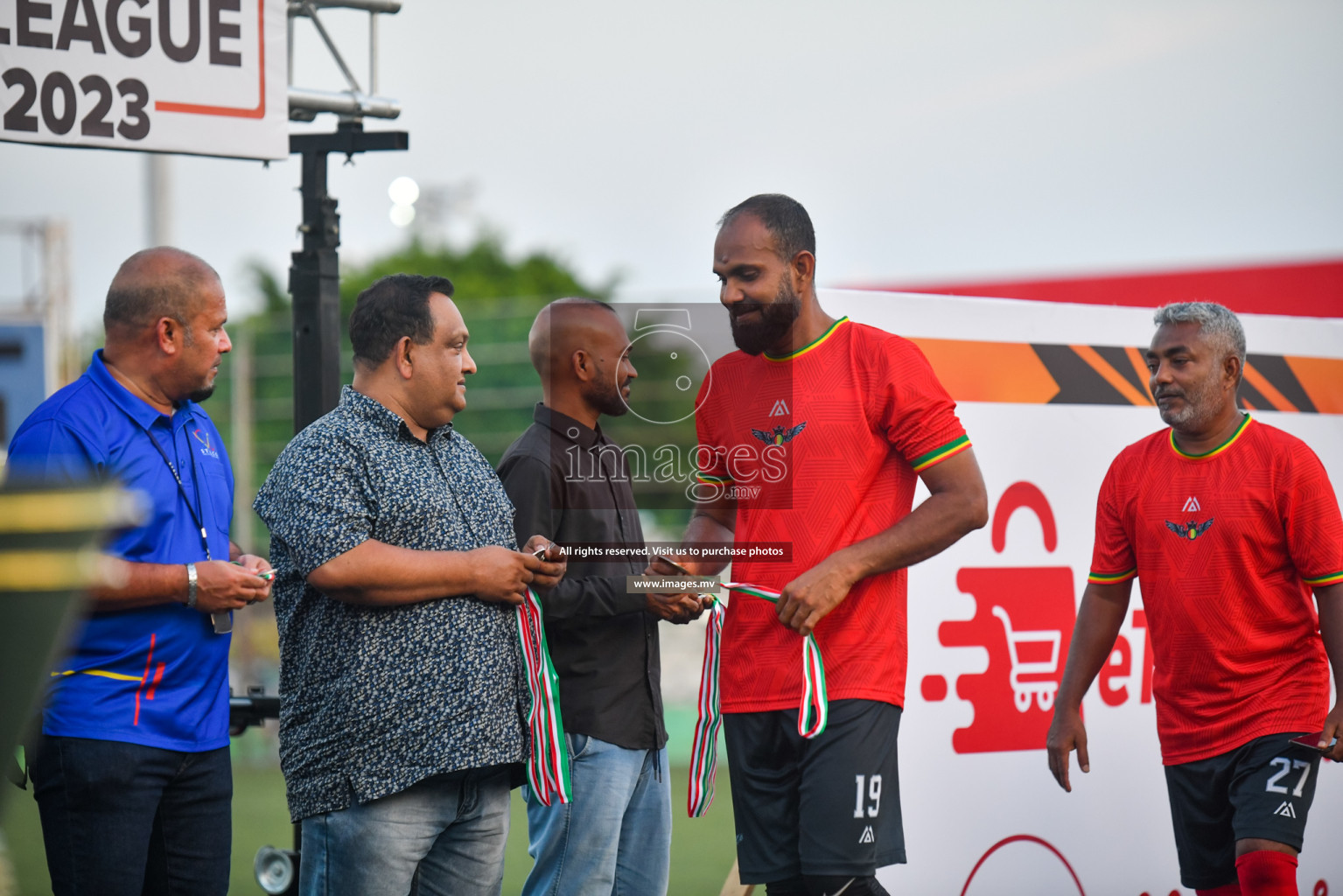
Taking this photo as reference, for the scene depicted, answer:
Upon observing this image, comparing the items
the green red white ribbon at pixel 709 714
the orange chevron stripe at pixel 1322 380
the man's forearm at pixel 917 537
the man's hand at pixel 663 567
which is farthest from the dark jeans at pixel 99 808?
the orange chevron stripe at pixel 1322 380

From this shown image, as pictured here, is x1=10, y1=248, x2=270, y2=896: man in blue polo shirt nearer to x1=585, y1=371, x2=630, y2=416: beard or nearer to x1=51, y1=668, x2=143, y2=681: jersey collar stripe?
x1=51, y1=668, x2=143, y2=681: jersey collar stripe

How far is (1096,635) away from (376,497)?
99.4 inches

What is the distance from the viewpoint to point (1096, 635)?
4480 millimetres

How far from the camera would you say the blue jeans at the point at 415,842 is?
3.06 metres

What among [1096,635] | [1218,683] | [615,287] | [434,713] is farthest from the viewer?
[615,287]

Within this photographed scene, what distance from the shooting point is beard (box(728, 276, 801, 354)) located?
3459 mm

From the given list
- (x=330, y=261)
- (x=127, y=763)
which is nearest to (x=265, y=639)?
(x=330, y=261)

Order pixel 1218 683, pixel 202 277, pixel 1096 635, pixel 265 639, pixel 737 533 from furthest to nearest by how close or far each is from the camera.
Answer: pixel 265 639 < pixel 1096 635 < pixel 1218 683 < pixel 737 533 < pixel 202 277

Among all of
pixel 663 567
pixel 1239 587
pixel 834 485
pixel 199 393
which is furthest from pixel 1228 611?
pixel 199 393

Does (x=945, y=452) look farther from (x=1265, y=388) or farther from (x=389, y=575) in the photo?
(x=1265, y=388)

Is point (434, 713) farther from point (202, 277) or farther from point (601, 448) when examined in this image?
point (202, 277)

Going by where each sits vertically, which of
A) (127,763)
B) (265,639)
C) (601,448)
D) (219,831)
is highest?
(601,448)

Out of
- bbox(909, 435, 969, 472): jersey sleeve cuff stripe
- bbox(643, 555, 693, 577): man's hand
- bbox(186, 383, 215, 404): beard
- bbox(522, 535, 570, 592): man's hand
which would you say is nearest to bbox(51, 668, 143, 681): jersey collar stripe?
bbox(186, 383, 215, 404): beard

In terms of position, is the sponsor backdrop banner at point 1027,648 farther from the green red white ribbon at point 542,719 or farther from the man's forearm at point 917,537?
the green red white ribbon at point 542,719
